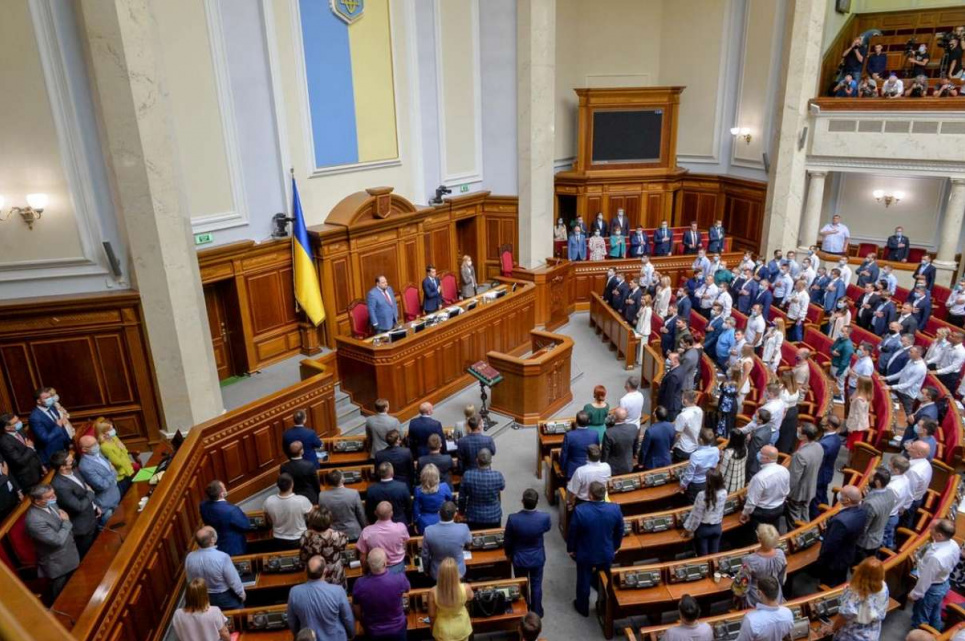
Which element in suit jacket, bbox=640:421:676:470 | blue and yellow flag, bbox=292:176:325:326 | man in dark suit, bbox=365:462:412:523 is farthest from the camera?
blue and yellow flag, bbox=292:176:325:326

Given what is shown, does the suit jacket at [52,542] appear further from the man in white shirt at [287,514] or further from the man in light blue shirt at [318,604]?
the man in light blue shirt at [318,604]

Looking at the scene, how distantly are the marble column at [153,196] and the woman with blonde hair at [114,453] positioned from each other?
146 cm

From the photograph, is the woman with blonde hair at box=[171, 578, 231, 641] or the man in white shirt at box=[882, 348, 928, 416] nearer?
the woman with blonde hair at box=[171, 578, 231, 641]

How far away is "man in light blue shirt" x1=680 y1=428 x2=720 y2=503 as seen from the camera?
621 cm

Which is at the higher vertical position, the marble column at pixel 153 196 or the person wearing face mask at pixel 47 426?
the marble column at pixel 153 196

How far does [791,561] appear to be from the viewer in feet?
18.4

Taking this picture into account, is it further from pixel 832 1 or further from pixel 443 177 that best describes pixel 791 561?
pixel 832 1

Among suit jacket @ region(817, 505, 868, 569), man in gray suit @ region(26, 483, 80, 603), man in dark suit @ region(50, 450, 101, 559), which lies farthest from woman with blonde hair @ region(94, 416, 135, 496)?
suit jacket @ region(817, 505, 868, 569)

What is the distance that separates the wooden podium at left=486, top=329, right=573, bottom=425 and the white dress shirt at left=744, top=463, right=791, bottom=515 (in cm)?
411

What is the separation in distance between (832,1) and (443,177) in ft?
35.8

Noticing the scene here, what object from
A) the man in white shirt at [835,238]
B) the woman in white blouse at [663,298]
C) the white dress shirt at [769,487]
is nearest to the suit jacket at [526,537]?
the white dress shirt at [769,487]

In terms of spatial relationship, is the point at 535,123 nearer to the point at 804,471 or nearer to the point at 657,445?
the point at 657,445

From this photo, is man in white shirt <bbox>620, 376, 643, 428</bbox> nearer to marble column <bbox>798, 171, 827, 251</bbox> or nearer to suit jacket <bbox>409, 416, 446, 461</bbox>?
suit jacket <bbox>409, 416, 446, 461</bbox>

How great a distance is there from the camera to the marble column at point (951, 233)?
13680 mm
